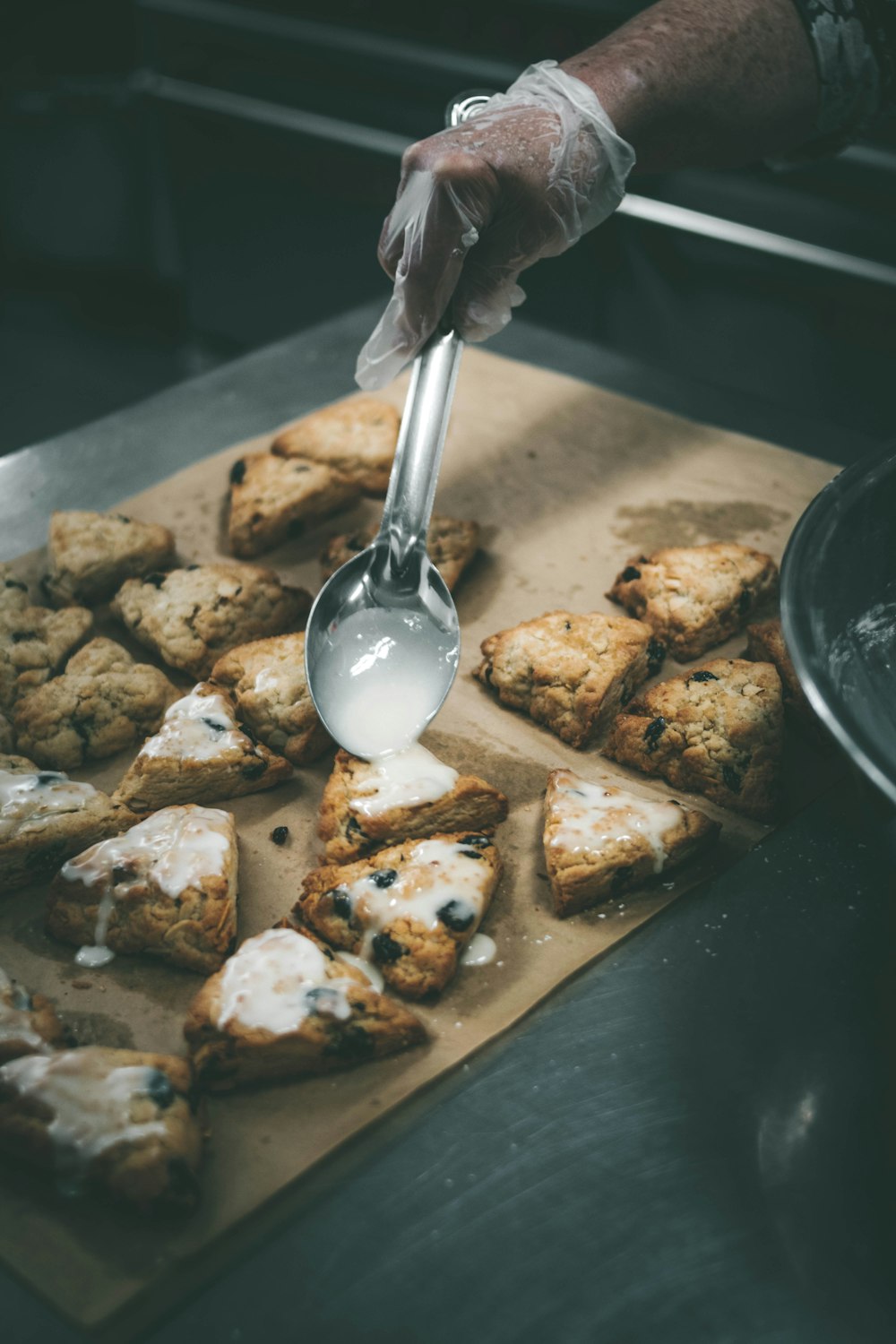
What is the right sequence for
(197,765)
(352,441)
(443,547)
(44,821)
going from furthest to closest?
1. (352,441)
2. (443,547)
3. (197,765)
4. (44,821)

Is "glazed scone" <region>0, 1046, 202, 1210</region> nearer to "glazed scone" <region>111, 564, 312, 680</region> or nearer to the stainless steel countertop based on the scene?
the stainless steel countertop

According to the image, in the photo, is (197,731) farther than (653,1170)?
Yes

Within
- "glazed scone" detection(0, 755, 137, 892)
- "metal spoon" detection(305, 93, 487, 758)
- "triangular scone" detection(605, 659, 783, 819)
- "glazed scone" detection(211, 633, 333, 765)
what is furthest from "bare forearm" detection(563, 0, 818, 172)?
"glazed scone" detection(0, 755, 137, 892)

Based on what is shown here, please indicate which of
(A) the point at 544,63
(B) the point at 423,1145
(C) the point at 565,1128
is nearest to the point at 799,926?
(C) the point at 565,1128

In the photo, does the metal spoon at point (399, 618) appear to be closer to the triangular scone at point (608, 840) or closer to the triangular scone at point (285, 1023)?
the triangular scone at point (608, 840)

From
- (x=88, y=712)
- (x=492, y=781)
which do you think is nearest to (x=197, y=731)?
(x=88, y=712)

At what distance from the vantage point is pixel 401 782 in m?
1.74

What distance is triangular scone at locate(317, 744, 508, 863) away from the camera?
170cm

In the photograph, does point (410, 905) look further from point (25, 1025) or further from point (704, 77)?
point (704, 77)

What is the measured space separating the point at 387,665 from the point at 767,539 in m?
0.92

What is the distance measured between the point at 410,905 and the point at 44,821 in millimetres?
556

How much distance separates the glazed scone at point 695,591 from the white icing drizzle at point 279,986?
0.94m

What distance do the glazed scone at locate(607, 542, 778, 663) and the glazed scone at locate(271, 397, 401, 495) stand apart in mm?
603

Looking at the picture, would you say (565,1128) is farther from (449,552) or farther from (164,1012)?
(449,552)
